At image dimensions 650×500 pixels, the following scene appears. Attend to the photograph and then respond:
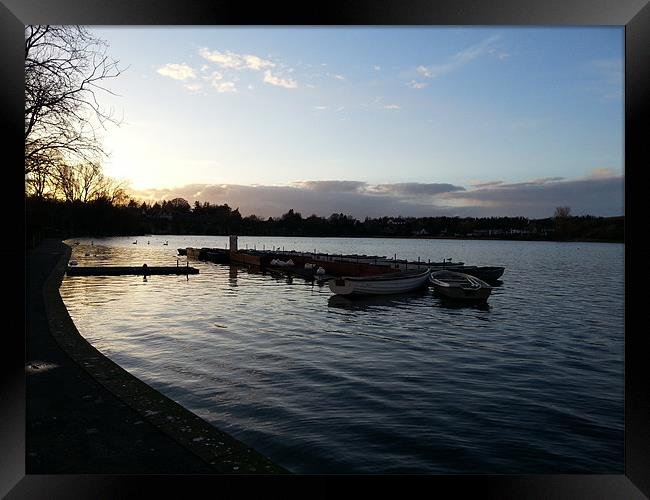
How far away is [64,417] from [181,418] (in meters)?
1.22

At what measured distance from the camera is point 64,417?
4.73 m

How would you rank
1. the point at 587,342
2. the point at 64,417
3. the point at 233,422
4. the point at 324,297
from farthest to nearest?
the point at 324,297 → the point at 587,342 → the point at 233,422 → the point at 64,417

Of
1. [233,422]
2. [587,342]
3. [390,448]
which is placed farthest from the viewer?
[587,342]

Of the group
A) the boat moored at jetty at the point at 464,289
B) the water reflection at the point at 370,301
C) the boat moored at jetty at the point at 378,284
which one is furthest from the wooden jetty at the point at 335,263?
the boat moored at jetty at the point at 464,289

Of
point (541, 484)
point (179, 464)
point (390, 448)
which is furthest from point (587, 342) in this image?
point (179, 464)

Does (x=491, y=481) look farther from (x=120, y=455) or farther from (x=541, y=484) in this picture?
(x=120, y=455)

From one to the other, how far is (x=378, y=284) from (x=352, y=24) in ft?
73.9

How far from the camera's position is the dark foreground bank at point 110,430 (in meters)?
3.80

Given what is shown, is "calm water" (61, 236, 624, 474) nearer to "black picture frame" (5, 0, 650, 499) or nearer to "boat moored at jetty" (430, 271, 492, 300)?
"boat moored at jetty" (430, 271, 492, 300)

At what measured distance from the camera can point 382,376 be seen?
10422 mm

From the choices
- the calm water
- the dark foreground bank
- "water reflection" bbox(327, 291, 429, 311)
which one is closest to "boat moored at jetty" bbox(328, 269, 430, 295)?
"water reflection" bbox(327, 291, 429, 311)

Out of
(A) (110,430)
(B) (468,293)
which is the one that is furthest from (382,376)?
(B) (468,293)

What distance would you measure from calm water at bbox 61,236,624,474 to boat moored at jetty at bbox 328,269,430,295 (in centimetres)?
190

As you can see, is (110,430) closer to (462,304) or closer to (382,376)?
(382,376)
